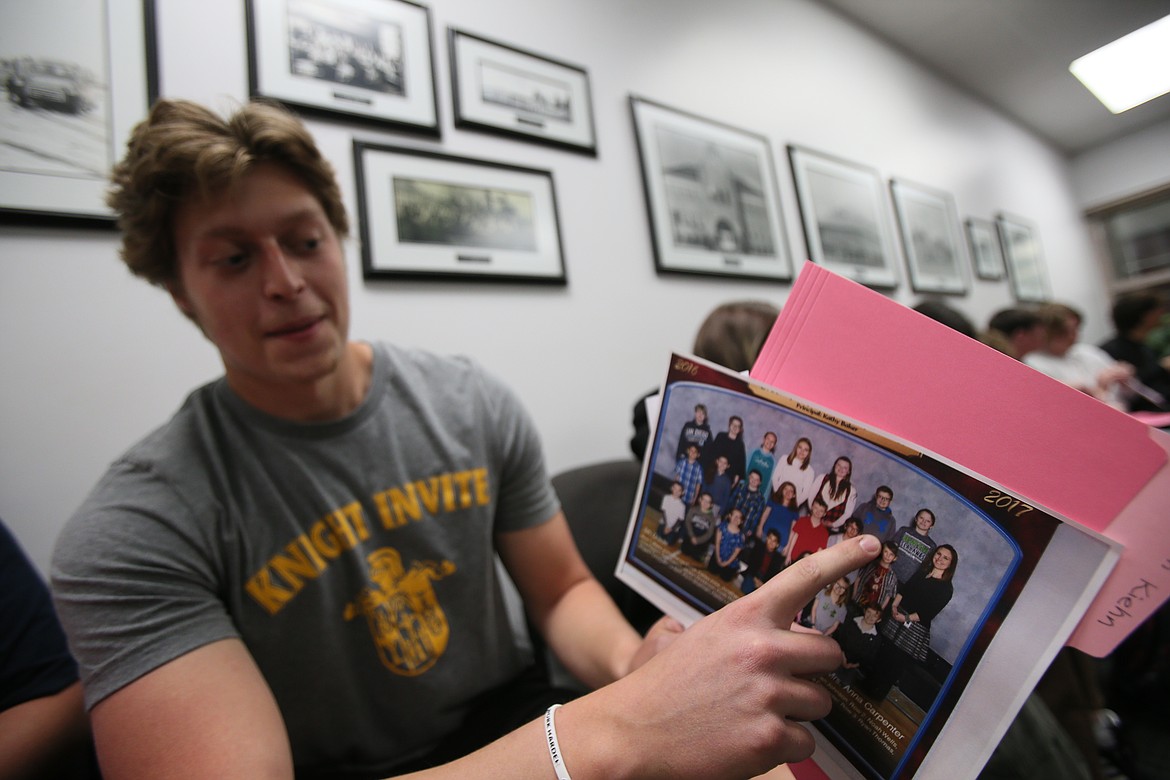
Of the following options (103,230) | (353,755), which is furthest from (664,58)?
(353,755)

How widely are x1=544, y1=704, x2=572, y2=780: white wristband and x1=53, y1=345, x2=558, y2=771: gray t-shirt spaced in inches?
14.2

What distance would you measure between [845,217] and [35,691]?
2604mm

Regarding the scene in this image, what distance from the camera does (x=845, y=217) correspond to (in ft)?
7.18

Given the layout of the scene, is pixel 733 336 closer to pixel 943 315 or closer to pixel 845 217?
pixel 943 315

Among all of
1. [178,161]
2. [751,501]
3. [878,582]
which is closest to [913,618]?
[878,582]

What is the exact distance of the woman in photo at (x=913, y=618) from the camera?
35 centimetres

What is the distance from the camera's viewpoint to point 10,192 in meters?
0.81

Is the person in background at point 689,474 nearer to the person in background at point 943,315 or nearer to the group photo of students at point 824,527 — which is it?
the group photo of students at point 824,527

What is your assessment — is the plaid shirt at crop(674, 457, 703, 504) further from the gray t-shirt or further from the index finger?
the gray t-shirt

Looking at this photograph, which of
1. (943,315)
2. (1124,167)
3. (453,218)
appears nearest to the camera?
(943,315)

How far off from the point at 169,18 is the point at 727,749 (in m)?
1.41

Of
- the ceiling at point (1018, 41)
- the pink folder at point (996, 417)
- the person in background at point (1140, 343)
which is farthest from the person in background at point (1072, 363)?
the pink folder at point (996, 417)

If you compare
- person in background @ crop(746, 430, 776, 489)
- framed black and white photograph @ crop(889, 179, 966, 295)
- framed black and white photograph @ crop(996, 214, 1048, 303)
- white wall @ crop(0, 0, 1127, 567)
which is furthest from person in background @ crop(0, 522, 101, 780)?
framed black and white photograph @ crop(996, 214, 1048, 303)

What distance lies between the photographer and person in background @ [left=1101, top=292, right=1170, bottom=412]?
2.83 m
